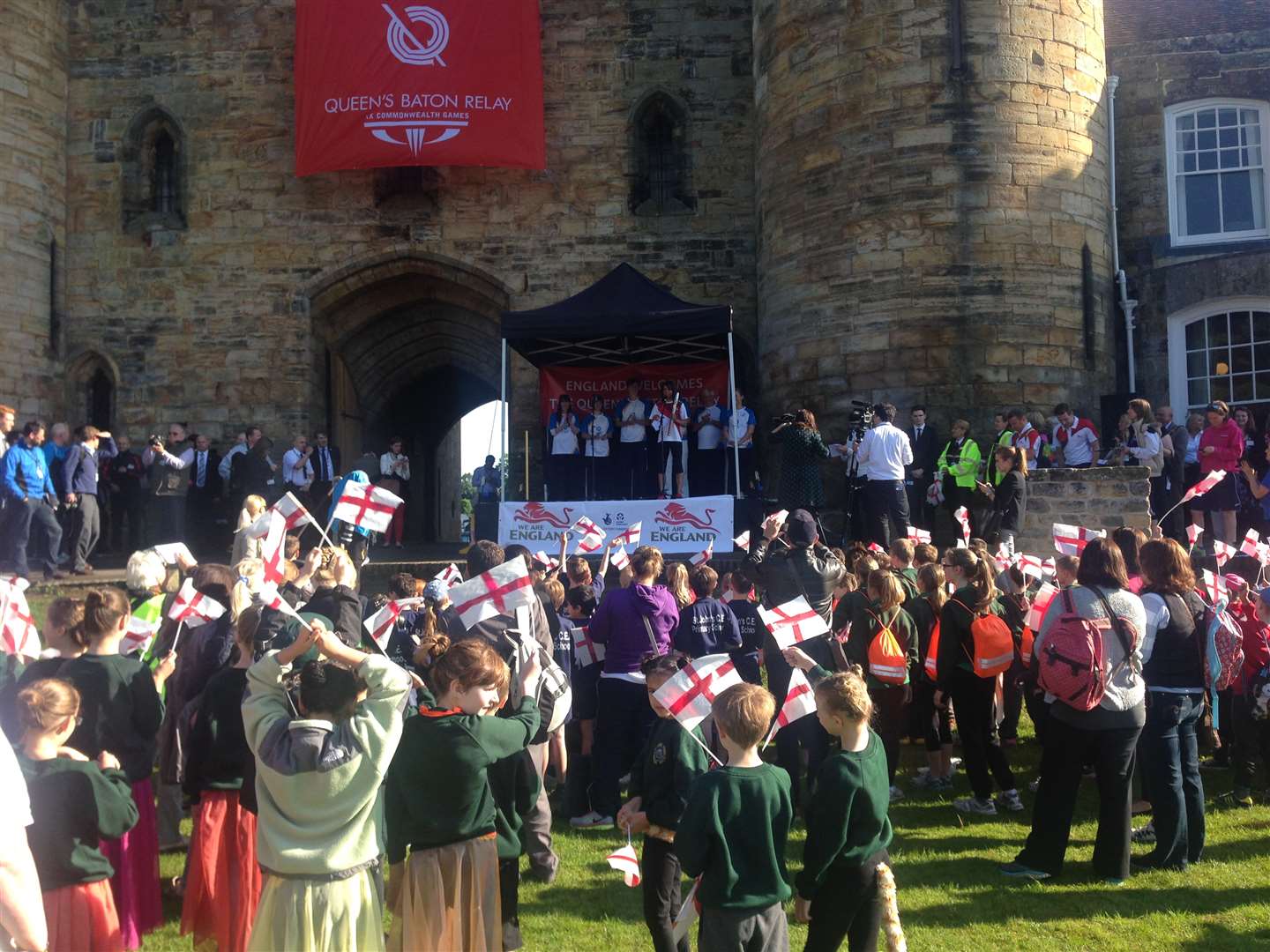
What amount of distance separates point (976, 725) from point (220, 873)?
13.5 feet

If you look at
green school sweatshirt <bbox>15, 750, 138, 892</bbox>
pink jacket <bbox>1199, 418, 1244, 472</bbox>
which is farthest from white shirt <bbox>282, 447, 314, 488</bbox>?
green school sweatshirt <bbox>15, 750, 138, 892</bbox>

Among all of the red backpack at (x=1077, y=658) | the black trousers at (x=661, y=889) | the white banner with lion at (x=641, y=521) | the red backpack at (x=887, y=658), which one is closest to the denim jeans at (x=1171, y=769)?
the red backpack at (x=1077, y=658)

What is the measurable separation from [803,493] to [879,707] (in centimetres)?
568

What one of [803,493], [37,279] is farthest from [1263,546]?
[37,279]

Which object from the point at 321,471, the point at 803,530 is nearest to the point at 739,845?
the point at 803,530

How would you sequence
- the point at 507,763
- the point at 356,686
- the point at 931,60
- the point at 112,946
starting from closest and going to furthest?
the point at 356,686 → the point at 112,946 → the point at 507,763 → the point at 931,60

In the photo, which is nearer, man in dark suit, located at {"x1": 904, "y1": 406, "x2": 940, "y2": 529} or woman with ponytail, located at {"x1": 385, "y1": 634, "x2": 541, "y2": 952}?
woman with ponytail, located at {"x1": 385, "y1": 634, "x2": 541, "y2": 952}

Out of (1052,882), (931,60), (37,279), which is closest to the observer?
(1052,882)

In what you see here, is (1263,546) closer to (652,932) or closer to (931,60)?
(652,932)

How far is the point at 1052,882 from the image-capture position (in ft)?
18.8

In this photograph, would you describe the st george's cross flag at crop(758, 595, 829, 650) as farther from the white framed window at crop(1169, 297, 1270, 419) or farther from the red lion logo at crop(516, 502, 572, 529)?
the white framed window at crop(1169, 297, 1270, 419)

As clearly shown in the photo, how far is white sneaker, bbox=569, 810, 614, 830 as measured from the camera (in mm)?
6871

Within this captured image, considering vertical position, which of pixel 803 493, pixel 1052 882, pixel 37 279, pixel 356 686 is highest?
pixel 37 279

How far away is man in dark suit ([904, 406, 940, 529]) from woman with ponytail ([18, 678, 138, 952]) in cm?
1061
